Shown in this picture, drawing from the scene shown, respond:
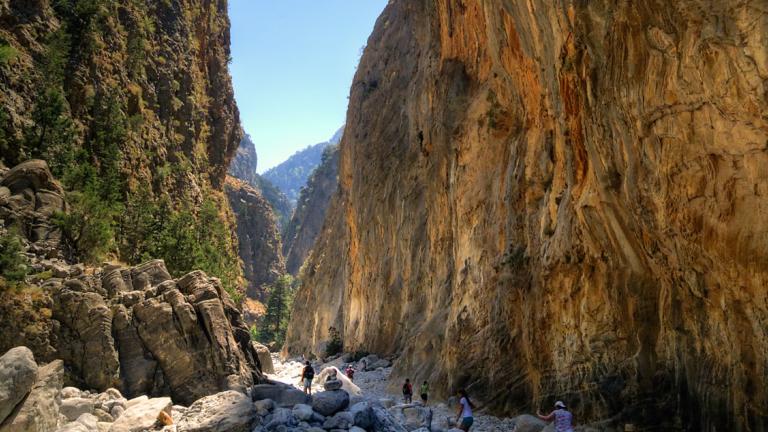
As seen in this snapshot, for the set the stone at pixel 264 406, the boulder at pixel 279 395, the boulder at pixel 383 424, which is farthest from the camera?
the boulder at pixel 279 395

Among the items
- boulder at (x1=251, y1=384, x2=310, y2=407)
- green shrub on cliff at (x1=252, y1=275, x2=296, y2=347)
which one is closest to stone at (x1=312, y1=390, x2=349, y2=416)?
boulder at (x1=251, y1=384, x2=310, y2=407)

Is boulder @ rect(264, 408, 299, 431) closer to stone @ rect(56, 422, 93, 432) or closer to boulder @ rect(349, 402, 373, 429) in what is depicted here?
boulder @ rect(349, 402, 373, 429)

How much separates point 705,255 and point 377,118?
35.9 metres

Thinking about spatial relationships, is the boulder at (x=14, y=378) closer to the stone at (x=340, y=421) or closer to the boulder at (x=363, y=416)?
the stone at (x=340, y=421)

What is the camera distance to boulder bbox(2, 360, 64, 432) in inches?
370

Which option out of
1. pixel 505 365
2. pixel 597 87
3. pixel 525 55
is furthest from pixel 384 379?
pixel 597 87

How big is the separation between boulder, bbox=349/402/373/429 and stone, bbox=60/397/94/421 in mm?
5473

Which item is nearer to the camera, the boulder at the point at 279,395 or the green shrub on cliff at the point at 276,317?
the boulder at the point at 279,395

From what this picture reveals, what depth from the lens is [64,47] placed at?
91.1ft

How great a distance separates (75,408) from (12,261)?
4794 millimetres

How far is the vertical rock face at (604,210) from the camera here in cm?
828

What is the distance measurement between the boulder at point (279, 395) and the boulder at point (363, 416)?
6.75 ft

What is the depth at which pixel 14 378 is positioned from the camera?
949cm

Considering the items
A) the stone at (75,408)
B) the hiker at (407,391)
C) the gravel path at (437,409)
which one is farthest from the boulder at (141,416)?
the hiker at (407,391)
